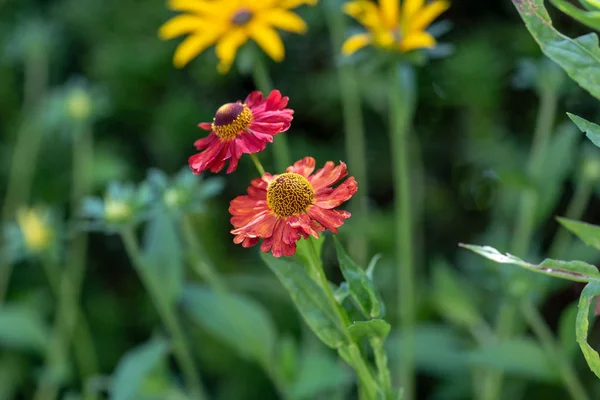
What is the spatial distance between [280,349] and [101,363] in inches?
17.6

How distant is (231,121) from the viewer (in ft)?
1.55

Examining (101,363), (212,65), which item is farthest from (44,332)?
(212,65)

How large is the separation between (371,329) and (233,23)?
0.44m

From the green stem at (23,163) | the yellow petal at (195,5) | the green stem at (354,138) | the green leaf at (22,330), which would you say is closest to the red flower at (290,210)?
the yellow petal at (195,5)

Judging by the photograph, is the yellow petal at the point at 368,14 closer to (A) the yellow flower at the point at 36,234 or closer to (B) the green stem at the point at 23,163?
(A) the yellow flower at the point at 36,234

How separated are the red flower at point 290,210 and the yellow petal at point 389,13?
1.13 feet

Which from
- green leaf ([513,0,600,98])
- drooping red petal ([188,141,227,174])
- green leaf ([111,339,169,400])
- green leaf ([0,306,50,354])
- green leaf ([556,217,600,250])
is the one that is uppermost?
green leaf ([513,0,600,98])

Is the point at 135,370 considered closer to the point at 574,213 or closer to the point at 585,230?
the point at 585,230

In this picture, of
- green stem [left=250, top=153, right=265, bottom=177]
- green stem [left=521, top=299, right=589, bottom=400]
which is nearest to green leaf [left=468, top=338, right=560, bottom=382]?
green stem [left=521, top=299, right=589, bottom=400]

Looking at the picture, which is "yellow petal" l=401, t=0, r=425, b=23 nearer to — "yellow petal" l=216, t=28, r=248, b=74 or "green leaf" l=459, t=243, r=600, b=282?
"yellow petal" l=216, t=28, r=248, b=74

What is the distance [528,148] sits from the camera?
1170mm

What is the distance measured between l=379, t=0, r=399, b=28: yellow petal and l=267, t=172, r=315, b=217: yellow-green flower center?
0.37 meters

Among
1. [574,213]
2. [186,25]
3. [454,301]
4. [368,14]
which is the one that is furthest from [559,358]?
[186,25]

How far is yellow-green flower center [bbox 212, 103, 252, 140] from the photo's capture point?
0.47 meters
